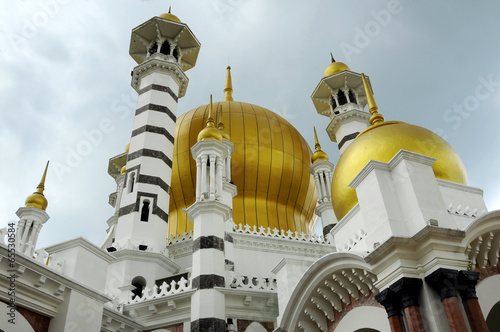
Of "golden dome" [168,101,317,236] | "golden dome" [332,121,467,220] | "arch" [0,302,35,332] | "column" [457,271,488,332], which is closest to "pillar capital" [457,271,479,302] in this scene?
Result: "column" [457,271,488,332]

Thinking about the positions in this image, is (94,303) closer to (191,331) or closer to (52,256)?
(52,256)

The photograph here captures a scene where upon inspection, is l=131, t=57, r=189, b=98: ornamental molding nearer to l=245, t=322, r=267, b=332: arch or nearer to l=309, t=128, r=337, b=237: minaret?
l=309, t=128, r=337, b=237: minaret

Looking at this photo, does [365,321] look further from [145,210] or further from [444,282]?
[145,210]

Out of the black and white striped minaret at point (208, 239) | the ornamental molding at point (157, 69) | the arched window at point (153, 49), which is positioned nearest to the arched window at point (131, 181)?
the black and white striped minaret at point (208, 239)

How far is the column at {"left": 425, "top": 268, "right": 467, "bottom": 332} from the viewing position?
550 cm

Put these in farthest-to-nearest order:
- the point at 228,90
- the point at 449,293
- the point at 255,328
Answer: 1. the point at 228,90
2. the point at 255,328
3. the point at 449,293

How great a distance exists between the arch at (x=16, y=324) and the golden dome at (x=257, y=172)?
→ 10.4 m

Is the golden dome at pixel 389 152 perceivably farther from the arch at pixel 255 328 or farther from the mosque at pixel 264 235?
the arch at pixel 255 328

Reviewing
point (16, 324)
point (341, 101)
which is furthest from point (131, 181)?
point (341, 101)

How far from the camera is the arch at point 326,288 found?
7.02 m

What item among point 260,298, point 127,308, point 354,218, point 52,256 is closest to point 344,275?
point 354,218

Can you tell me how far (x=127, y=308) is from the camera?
11.8 m

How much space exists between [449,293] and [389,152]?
350 cm

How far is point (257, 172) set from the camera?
1942cm
